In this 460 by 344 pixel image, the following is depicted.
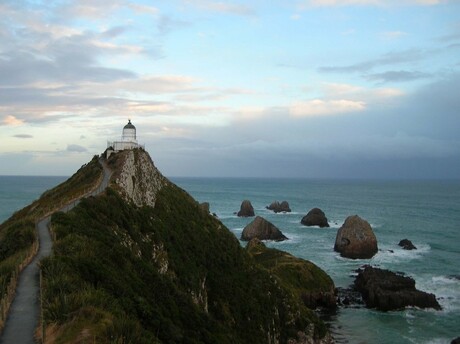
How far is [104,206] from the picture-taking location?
2823cm

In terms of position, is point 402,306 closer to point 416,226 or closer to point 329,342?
point 329,342

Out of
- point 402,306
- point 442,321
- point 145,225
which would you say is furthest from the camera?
point 402,306

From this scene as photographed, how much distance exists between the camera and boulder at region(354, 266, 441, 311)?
53.1 metres

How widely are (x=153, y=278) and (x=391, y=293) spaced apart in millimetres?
42039

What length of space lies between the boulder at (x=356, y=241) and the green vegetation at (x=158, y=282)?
134 ft

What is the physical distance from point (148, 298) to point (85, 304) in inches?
267

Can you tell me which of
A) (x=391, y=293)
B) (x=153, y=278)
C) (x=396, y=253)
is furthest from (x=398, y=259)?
(x=153, y=278)

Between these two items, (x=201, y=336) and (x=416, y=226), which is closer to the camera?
Answer: (x=201, y=336)

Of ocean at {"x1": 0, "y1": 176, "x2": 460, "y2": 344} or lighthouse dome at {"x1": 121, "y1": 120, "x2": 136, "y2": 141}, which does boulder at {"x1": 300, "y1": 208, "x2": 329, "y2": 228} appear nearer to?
ocean at {"x1": 0, "y1": 176, "x2": 460, "y2": 344}

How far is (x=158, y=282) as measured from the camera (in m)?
22.7

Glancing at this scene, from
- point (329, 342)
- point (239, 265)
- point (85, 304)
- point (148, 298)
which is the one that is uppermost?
point (85, 304)

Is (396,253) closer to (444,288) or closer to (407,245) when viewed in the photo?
(407,245)

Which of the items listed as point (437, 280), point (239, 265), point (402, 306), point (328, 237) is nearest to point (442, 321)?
point (402, 306)

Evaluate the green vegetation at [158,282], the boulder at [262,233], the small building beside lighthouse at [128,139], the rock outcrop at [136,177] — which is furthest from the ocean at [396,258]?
the small building beside lighthouse at [128,139]
